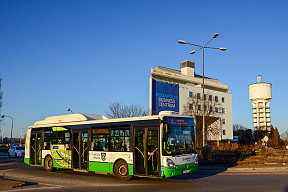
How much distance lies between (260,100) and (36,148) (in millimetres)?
150790

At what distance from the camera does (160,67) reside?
292 feet

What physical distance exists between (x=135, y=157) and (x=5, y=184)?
5442 mm

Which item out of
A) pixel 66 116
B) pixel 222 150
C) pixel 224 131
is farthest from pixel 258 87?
pixel 66 116

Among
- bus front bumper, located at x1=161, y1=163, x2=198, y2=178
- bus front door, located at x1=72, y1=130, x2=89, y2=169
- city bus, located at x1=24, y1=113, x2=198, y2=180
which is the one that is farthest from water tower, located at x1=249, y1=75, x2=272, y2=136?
bus front bumper, located at x1=161, y1=163, x2=198, y2=178

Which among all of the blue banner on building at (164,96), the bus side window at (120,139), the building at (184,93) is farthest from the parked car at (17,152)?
the blue banner on building at (164,96)

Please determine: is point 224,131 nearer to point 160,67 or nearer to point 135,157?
point 160,67

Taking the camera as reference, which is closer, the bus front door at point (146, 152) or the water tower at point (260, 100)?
the bus front door at point (146, 152)

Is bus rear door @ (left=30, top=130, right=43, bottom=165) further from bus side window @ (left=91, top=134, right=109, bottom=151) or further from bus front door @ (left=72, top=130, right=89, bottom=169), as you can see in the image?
bus side window @ (left=91, top=134, right=109, bottom=151)

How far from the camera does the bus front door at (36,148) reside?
18.7 meters

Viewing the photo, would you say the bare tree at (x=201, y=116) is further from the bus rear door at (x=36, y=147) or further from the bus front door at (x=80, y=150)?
the bus front door at (x=80, y=150)

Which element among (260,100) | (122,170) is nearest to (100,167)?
(122,170)

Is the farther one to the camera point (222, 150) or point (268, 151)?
point (222, 150)

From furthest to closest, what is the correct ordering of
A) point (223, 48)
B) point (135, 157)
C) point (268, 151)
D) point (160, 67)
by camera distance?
point (160, 67) < point (268, 151) < point (223, 48) < point (135, 157)

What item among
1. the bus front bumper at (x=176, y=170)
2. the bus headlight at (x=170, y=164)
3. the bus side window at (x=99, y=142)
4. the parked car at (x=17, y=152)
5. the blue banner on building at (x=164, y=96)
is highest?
the blue banner on building at (x=164, y=96)
